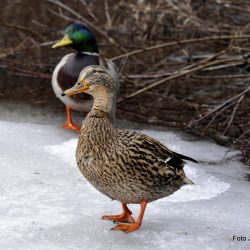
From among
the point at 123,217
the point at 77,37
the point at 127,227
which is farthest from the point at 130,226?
the point at 77,37

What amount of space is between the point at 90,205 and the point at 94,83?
733 millimetres

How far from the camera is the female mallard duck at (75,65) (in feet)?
18.0

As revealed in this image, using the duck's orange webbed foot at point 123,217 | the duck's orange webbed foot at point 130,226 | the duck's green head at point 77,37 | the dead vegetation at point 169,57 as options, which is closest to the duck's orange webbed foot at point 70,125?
the dead vegetation at point 169,57

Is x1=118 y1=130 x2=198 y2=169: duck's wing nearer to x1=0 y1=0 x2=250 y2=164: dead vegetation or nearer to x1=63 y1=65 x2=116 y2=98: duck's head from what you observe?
x1=63 y1=65 x2=116 y2=98: duck's head

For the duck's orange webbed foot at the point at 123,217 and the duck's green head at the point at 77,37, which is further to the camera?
the duck's green head at the point at 77,37

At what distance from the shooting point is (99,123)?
10.8 ft

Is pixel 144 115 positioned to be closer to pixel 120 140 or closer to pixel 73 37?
pixel 73 37

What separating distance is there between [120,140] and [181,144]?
6.17ft

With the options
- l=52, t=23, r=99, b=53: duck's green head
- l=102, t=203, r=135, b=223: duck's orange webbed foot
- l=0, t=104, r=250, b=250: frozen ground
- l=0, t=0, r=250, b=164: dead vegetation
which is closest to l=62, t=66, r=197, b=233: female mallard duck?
l=102, t=203, r=135, b=223: duck's orange webbed foot

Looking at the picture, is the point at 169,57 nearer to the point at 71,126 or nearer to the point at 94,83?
the point at 71,126

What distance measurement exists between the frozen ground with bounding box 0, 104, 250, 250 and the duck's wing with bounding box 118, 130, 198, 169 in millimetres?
332

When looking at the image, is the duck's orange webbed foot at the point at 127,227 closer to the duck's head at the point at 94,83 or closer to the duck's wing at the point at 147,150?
the duck's wing at the point at 147,150

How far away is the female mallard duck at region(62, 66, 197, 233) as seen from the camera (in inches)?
125

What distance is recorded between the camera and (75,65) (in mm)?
5742
